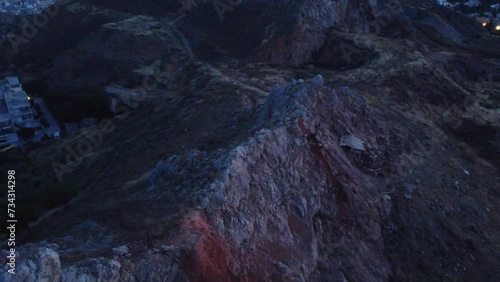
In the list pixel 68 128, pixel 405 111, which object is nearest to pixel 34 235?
pixel 68 128

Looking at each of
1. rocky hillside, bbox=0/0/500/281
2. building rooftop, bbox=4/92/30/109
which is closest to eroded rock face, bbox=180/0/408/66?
rocky hillside, bbox=0/0/500/281

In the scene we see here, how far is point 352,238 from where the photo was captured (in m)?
20.8

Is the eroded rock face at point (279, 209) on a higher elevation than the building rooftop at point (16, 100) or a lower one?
higher

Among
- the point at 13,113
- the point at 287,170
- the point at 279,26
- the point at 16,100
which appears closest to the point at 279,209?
the point at 287,170

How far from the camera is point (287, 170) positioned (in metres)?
20.6

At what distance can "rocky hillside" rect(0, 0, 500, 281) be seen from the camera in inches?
643

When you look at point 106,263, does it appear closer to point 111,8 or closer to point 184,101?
point 184,101

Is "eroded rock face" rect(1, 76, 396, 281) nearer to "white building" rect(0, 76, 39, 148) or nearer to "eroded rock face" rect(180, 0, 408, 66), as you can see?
"eroded rock face" rect(180, 0, 408, 66)

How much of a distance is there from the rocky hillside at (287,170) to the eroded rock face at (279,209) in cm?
7

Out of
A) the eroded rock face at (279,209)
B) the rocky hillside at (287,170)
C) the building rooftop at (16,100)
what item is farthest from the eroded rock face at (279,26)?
the eroded rock face at (279,209)

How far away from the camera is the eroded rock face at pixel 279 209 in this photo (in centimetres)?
1487

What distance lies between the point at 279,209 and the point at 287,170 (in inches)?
92.0

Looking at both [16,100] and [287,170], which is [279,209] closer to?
[287,170]

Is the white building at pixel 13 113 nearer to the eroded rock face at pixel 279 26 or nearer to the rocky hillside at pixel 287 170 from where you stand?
the rocky hillside at pixel 287 170
